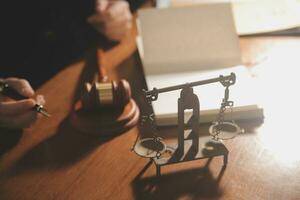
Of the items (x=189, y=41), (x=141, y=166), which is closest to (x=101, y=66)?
(x=189, y=41)

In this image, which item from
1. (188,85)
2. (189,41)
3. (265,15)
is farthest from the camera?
(265,15)

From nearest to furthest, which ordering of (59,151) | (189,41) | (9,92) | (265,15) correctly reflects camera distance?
1. (59,151)
2. (9,92)
3. (189,41)
4. (265,15)

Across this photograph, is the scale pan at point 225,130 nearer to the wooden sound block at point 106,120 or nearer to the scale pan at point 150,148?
the scale pan at point 150,148

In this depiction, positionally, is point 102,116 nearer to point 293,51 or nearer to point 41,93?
point 41,93

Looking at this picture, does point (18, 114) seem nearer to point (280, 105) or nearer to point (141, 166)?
point (141, 166)

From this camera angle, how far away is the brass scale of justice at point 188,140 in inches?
27.0

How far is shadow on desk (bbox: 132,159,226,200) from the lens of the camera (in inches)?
27.3

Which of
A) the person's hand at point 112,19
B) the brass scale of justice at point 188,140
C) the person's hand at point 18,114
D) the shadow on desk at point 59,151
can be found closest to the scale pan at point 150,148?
the brass scale of justice at point 188,140

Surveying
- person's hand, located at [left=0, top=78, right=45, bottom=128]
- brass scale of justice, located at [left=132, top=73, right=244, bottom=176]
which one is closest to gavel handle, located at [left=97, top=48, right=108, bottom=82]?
person's hand, located at [left=0, top=78, right=45, bottom=128]

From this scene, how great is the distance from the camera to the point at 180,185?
28.1 inches

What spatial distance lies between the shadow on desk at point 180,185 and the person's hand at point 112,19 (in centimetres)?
65

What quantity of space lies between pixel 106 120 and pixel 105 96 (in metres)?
0.05

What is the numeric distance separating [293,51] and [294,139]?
1.35ft

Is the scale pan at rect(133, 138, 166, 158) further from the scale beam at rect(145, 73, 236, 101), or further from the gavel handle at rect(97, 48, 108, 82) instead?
the gavel handle at rect(97, 48, 108, 82)
